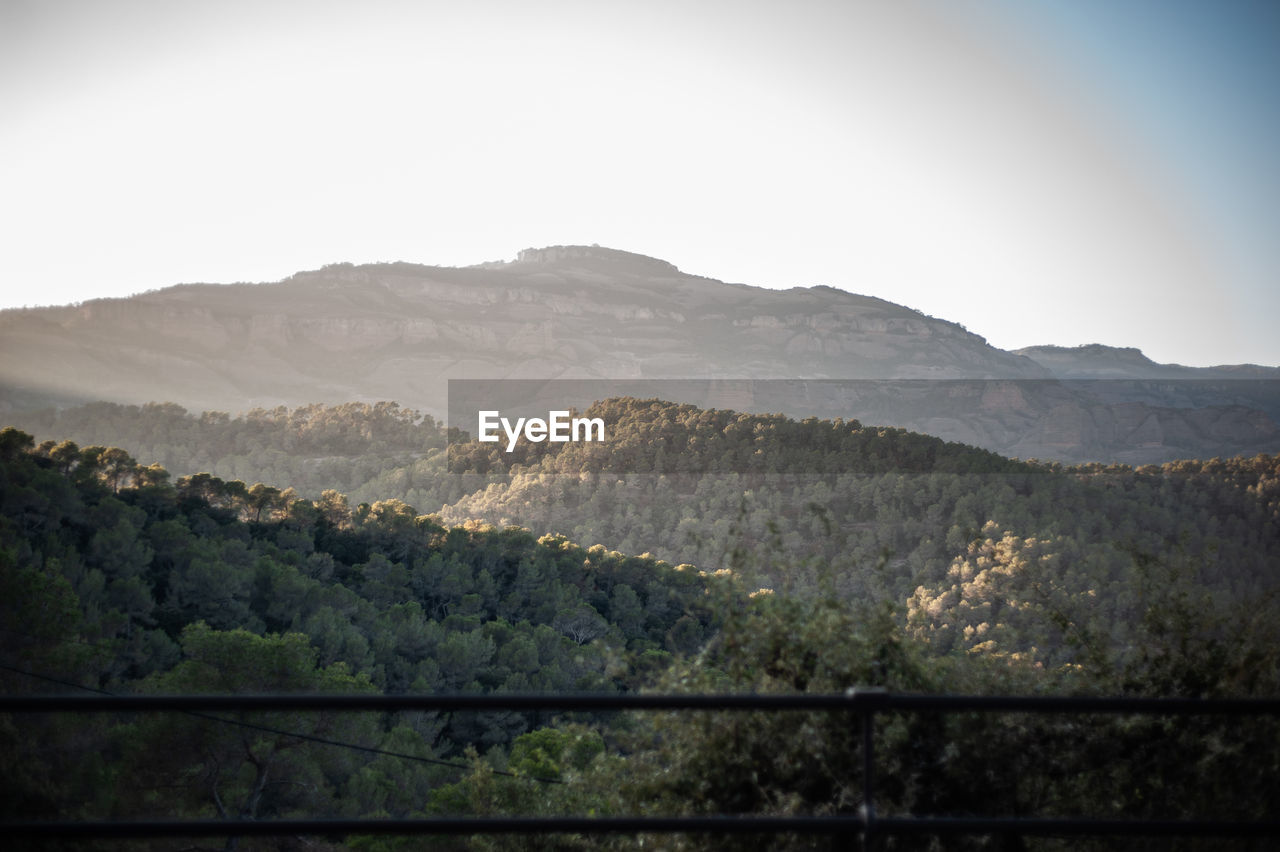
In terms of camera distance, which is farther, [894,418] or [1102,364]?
[1102,364]

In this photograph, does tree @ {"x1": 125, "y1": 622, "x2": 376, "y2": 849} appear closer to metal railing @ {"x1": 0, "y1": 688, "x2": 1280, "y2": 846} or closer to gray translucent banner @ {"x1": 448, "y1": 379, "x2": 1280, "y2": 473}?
metal railing @ {"x1": 0, "y1": 688, "x2": 1280, "y2": 846}

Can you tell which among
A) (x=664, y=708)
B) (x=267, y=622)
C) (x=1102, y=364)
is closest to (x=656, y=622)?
(x=267, y=622)

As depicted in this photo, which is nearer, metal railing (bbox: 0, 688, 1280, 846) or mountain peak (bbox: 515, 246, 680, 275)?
metal railing (bbox: 0, 688, 1280, 846)

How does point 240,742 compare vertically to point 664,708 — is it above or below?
below

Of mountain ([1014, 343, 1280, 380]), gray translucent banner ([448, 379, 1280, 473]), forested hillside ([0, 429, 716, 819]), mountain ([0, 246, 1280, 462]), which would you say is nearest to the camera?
forested hillside ([0, 429, 716, 819])

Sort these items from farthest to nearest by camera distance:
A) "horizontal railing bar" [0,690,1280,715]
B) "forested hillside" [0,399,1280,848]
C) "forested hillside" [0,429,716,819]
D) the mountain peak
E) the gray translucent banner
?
the mountain peak, the gray translucent banner, "forested hillside" [0,429,716,819], "forested hillside" [0,399,1280,848], "horizontal railing bar" [0,690,1280,715]

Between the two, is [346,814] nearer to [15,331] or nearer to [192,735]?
[192,735]

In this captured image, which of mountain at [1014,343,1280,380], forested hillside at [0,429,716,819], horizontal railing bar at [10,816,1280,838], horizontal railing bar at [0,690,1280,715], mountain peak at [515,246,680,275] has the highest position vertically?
mountain peak at [515,246,680,275]

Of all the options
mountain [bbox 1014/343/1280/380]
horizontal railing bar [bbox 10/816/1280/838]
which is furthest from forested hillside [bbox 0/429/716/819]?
mountain [bbox 1014/343/1280/380]

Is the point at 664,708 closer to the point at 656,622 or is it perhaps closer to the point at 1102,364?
the point at 656,622
